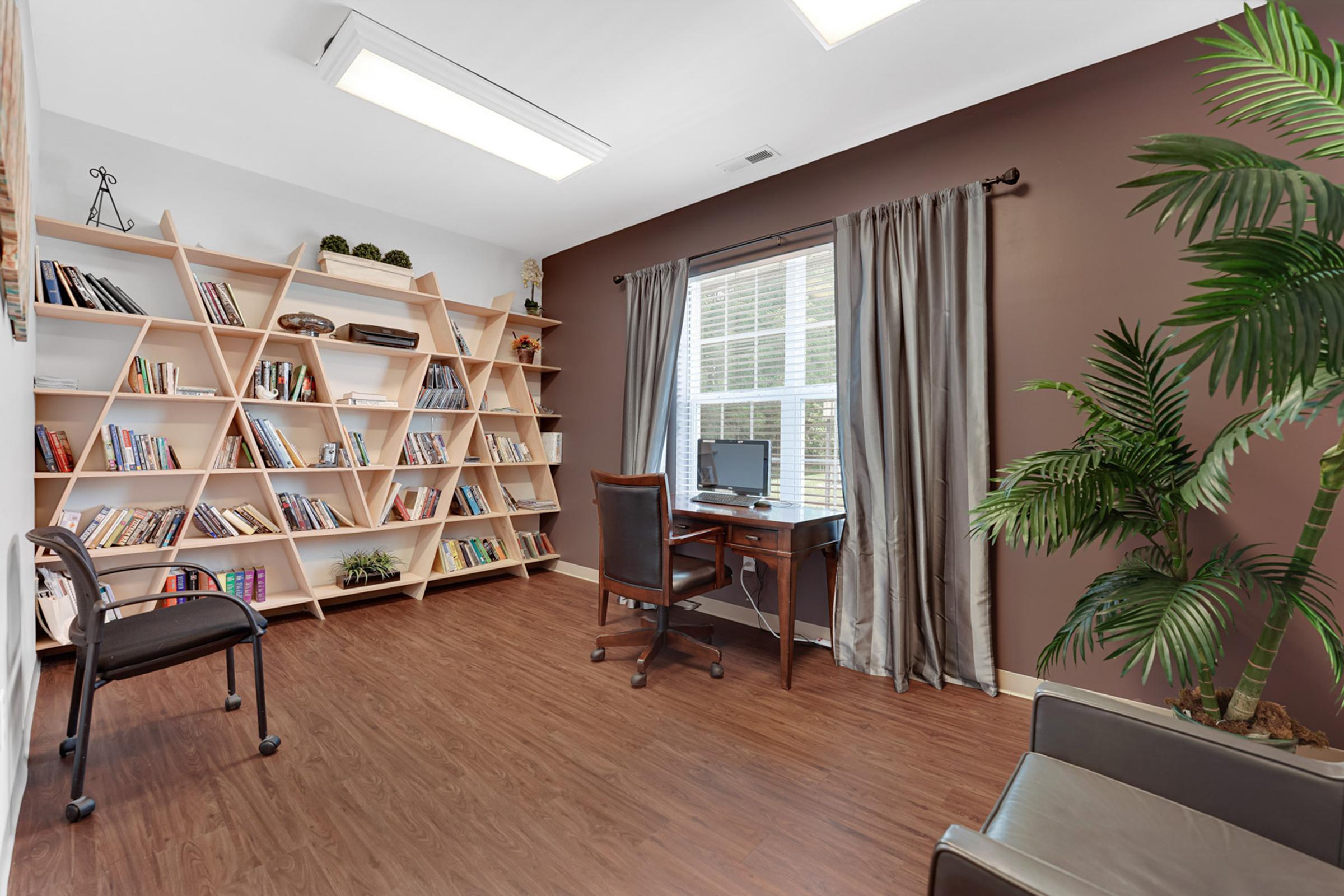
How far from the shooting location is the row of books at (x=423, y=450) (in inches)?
157

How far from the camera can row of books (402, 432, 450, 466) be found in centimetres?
400

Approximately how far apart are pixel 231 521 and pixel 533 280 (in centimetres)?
286

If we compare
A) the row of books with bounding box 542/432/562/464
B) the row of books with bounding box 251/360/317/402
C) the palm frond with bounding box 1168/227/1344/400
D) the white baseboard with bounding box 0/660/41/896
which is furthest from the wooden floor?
the row of books with bounding box 542/432/562/464

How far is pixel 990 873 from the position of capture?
81 cm

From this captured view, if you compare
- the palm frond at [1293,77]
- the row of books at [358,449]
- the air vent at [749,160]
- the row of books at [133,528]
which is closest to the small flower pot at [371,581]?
the row of books at [358,449]

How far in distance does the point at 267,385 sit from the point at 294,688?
1.89m

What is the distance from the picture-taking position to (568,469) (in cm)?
472

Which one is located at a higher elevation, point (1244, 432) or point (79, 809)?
point (1244, 432)

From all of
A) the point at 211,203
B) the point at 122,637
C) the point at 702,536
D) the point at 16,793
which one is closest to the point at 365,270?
the point at 211,203

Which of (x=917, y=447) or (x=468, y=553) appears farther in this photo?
(x=468, y=553)

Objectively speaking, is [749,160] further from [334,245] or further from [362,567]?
[362,567]

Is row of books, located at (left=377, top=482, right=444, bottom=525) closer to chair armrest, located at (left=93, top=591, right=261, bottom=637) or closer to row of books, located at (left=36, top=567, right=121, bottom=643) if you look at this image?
row of books, located at (left=36, top=567, right=121, bottom=643)

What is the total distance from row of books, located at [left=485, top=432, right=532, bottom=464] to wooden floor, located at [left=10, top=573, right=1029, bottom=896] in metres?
1.81

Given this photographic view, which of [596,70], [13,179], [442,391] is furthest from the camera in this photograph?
[442,391]
